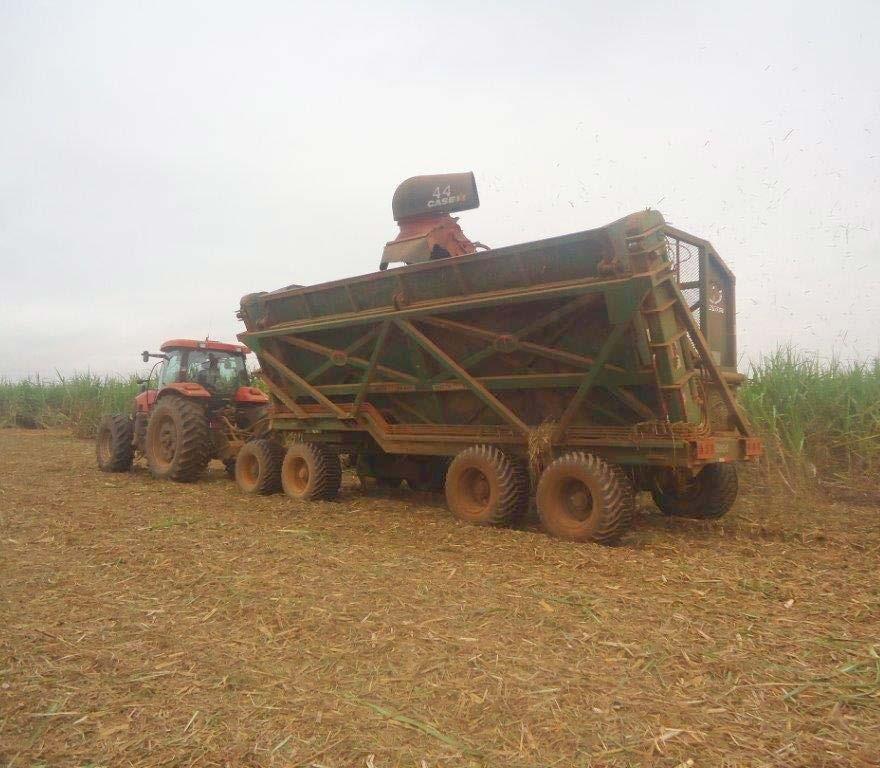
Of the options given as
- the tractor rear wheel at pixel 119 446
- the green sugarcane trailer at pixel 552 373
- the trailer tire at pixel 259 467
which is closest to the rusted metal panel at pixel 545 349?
the green sugarcane trailer at pixel 552 373

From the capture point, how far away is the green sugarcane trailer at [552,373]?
5699 millimetres

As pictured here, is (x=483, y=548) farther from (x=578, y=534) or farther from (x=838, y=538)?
(x=838, y=538)

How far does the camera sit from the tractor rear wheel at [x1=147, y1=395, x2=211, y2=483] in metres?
9.64

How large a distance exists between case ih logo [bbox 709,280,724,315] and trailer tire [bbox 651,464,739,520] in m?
1.50

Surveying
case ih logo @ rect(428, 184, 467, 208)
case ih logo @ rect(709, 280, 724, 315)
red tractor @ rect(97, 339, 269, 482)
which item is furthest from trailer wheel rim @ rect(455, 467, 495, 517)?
red tractor @ rect(97, 339, 269, 482)

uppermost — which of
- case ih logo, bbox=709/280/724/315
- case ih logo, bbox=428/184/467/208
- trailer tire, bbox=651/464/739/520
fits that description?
case ih logo, bbox=428/184/467/208

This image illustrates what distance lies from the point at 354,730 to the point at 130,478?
899 centimetres

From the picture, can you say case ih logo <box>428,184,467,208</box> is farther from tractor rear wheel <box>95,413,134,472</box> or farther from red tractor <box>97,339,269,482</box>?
tractor rear wheel <box>95,413,134,472</box>

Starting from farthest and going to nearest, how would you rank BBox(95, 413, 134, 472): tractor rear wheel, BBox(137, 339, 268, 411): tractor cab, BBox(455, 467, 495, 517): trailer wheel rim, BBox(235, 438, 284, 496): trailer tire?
BBox(95, 413, 134, 472): tractor rear wheel < BBox(137, 339, 268, 411): tractor cab < BBox(235, 438, 284, 496): trailer tire < BBox(455, 467, 495, 517): trailer wheel rim

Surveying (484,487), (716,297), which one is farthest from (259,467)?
(716,297)

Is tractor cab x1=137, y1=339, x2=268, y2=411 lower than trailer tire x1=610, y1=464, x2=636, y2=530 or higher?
higher

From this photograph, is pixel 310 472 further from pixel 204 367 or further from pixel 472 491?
pixel 204 367

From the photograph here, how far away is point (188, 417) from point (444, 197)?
15.0 ft

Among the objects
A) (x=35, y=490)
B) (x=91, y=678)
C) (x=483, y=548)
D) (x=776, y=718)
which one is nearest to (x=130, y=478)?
(x=35, y=490)
